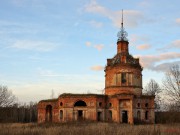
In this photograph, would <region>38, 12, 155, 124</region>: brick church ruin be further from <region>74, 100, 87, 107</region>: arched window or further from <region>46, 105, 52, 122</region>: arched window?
<region>46, 105, 52, 122</region>: arched window

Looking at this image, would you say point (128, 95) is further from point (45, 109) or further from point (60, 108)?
point (45, 109)

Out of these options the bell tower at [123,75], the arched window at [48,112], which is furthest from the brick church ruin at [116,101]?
the arched window at [48,112]

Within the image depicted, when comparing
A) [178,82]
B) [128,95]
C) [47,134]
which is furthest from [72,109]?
[47,134]

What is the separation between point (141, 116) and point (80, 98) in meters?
7.57

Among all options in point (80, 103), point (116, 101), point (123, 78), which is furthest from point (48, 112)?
point (123, 78)

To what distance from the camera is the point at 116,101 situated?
112 ft

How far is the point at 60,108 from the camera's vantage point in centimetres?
3578

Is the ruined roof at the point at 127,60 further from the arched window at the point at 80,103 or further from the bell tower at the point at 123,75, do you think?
the arched window at the point at 80,103

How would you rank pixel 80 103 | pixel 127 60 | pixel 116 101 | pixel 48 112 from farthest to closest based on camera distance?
pixel 48 112 → pixel 80 103 → pixel 127 60 → pixel 116 101

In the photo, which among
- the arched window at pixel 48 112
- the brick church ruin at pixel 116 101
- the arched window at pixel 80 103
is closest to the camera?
the brick church ruin at pixel 116 101

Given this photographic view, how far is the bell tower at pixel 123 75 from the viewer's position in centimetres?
3578

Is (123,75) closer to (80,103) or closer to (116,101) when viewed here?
(116,101)

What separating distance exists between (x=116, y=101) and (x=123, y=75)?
3794mm

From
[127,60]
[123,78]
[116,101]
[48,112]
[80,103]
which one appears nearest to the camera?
[116,101]
